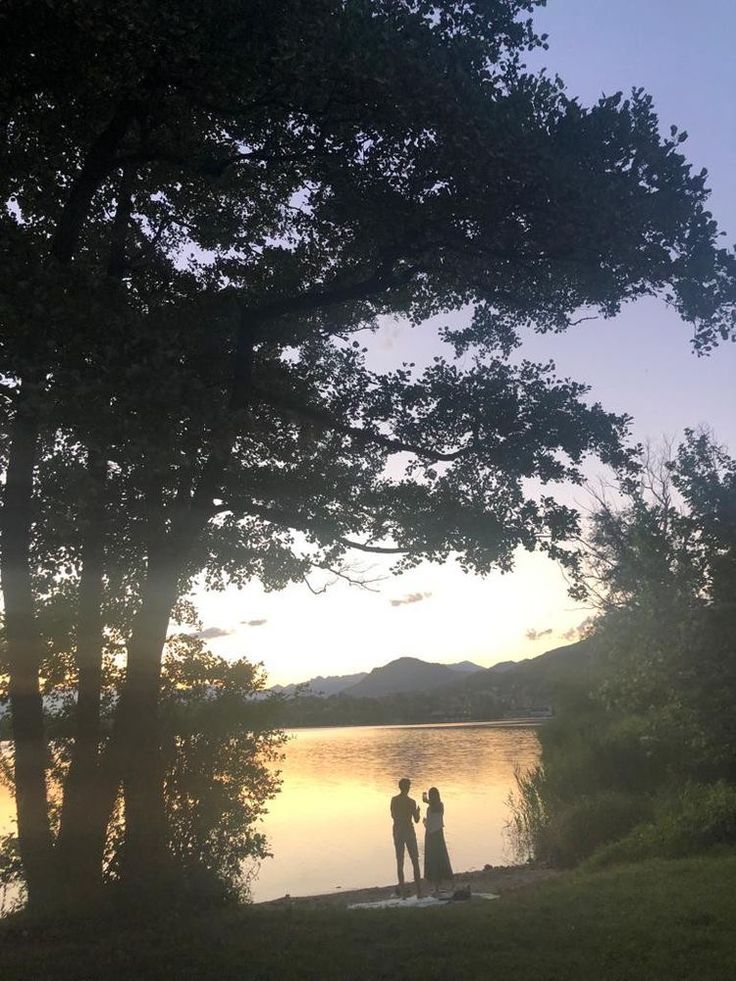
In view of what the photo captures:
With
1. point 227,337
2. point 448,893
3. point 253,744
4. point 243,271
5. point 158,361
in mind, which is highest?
point 243,271

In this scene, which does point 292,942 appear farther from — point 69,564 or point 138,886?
point 69,564

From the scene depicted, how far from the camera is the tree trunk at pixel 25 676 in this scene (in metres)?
11.7

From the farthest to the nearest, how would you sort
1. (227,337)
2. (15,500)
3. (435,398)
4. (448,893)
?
(448,893)
(435,398)
(227,337)
(15,500)

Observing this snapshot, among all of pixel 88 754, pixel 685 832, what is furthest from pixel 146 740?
pixel 685 832

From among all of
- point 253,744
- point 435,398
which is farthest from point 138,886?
point 435,398

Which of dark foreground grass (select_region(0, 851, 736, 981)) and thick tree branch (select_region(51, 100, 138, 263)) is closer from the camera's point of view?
dark foreground grass (select_region(0, 851, 736, 981))

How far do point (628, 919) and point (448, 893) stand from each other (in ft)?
21.8

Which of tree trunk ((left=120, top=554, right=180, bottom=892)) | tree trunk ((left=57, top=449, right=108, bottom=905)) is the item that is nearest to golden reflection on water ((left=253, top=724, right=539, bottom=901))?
tree trunk ((left=120, top=554, right=180, bottom=892))

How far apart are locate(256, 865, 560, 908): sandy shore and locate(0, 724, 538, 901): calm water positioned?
12.7ft

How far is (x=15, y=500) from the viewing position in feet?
38.9

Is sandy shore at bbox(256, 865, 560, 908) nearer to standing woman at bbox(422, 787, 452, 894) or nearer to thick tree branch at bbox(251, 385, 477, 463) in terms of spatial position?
standing woman at bbox(422, 787, 452, 894)

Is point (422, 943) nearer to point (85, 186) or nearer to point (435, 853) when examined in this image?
point (435, 853)

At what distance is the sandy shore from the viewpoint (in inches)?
719

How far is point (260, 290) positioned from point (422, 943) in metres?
10.7
